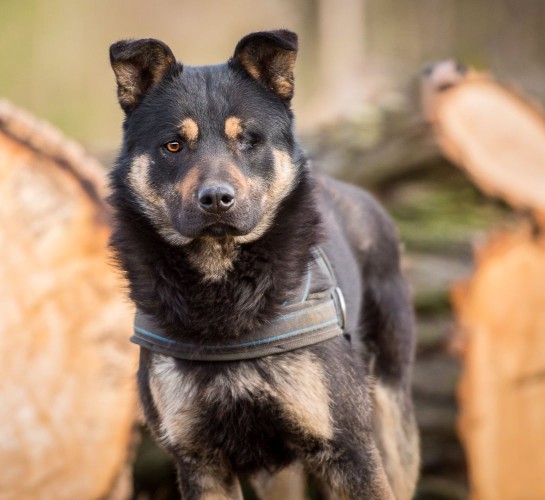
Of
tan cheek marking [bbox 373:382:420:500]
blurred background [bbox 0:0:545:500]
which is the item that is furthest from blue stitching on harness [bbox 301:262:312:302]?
blurred background [bbox 0:0:545:500]

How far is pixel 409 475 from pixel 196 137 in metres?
2.04

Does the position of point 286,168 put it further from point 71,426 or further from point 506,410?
point 506,410

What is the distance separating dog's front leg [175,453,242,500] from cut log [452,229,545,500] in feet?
6.92

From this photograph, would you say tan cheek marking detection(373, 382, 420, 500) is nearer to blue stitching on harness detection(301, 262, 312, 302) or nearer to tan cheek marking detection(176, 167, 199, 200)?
blue stitching on harness detection(301, 262, 312, 302)

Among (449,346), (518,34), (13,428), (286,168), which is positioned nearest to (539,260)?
(449,346)

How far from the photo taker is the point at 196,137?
10.5 ft

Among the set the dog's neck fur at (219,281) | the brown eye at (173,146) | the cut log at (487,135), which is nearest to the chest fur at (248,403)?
the dog's neck fur at (219,281)

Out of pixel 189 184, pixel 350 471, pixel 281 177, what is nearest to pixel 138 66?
pixel 189 184

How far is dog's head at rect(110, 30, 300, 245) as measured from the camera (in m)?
3.12

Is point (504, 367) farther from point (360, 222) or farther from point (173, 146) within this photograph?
point (173, 146)

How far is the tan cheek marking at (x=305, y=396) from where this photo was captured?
3172 mm

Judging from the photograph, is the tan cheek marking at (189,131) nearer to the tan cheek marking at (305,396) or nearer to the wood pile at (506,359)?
the tan cheek marking at (305,396)

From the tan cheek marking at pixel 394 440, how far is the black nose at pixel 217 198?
143 centimetres

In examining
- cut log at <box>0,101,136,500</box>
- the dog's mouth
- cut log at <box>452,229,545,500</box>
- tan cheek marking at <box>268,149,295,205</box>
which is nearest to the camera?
the dog's mouth
